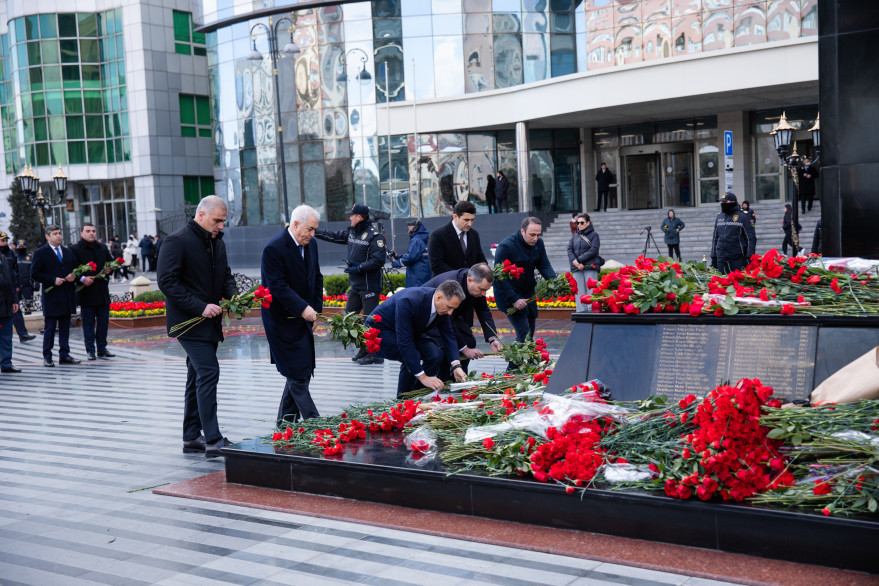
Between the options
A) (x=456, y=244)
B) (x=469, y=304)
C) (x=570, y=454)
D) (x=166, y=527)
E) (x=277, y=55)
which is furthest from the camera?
(x=277, y=55)

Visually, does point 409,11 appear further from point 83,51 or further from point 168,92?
point 83,51

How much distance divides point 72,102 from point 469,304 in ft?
143

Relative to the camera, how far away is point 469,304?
855 centimetres

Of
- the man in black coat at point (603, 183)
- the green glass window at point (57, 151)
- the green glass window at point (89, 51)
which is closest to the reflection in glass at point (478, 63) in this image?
the man in black coat at point (603, 183)

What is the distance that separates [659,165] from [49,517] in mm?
32675

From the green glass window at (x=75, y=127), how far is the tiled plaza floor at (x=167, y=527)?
1579 inches

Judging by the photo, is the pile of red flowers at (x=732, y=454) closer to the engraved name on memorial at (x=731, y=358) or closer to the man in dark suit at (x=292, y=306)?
the engraved name on memorial at (x=731, y=358)


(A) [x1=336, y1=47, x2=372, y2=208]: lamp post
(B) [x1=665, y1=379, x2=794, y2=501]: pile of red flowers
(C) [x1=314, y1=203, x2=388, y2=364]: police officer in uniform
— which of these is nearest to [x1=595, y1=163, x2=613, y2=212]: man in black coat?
(A) [x1=336, y1=47, x2=372, y2=208]: lamp post

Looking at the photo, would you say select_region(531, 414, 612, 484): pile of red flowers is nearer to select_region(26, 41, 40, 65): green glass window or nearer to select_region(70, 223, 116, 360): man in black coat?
select_region(70, 223, 116, 360): man in black coat

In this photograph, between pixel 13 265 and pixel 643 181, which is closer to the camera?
pixel 13 265

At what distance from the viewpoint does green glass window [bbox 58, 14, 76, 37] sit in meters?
46.2

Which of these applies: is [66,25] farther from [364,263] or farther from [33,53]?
[364,263]

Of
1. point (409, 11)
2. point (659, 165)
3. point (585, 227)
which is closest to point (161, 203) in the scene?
point (409, 11)

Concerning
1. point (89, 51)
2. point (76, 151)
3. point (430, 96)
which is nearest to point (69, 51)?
point (89, 51)
